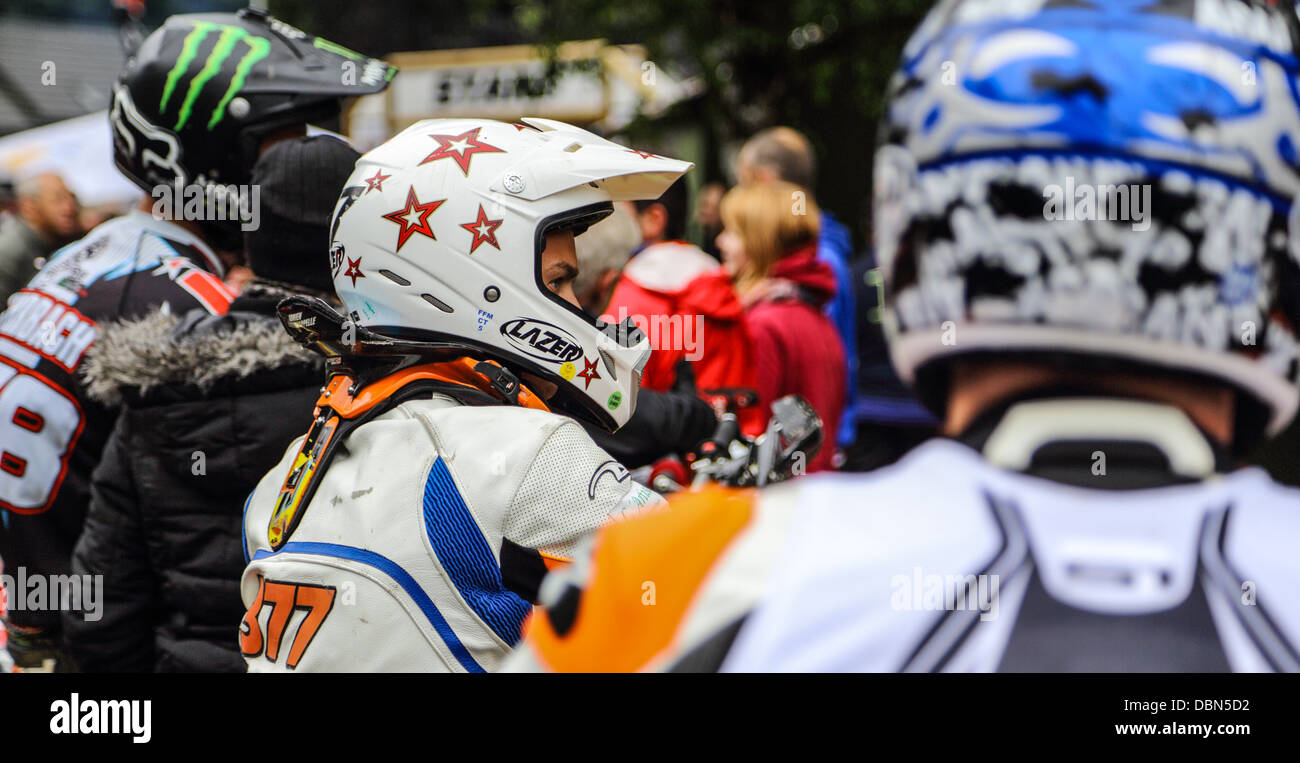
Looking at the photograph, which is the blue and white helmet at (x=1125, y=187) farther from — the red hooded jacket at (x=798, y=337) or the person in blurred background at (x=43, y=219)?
the person in blurred background at (x=43, y=219)

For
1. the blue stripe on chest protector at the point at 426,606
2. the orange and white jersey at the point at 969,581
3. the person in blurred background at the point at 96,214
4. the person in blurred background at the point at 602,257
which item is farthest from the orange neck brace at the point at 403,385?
the person in blurred background at the point at 96,214

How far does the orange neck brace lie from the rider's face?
22 cm

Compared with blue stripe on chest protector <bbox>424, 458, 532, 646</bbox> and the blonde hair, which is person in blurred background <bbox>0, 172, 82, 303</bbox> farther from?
blue stripe on chest protector <bbox>424, 458, 532, 646</bbox>

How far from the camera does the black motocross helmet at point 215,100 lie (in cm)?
346

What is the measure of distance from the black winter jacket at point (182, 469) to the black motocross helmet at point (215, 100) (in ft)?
2.49

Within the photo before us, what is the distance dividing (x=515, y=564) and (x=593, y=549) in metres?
0.85

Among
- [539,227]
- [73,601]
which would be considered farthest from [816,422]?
[73,601]

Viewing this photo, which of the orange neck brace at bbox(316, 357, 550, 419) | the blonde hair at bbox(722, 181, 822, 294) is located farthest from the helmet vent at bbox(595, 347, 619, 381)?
the blonde hair at bbox(722, 181, 822, 294)

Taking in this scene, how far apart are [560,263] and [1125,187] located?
145cm

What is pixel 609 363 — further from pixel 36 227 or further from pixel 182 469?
pixel 36 227

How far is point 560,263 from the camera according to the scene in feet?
8.06

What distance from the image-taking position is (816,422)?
10.1 feet
